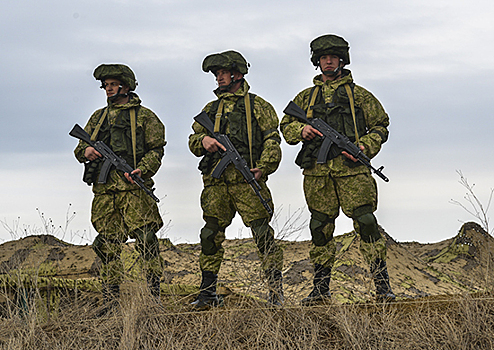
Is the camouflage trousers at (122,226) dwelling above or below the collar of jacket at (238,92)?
below

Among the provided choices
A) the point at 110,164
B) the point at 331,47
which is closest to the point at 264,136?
the point at 331,47

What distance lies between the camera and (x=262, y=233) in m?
6.00

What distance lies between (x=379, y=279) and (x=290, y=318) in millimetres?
1172

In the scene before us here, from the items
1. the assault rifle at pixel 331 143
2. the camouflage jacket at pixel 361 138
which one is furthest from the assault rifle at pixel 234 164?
the assault rifle at pixel 331 143

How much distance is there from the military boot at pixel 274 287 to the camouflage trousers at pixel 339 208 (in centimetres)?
46

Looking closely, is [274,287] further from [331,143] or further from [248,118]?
[248,118]

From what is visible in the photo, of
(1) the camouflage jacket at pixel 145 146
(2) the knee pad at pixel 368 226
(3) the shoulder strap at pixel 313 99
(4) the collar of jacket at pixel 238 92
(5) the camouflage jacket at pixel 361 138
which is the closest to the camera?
(2) the knee pad at pixel 368 226

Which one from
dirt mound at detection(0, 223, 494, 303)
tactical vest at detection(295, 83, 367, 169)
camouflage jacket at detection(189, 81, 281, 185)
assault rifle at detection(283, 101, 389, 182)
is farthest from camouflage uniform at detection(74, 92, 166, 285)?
assault rifle at detection(283, 101, 389, 182)

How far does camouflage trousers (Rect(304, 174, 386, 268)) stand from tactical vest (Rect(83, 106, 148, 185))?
202 cm

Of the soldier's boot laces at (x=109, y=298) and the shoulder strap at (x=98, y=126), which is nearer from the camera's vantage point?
the soldier's boot laces at (x=109, y=298)

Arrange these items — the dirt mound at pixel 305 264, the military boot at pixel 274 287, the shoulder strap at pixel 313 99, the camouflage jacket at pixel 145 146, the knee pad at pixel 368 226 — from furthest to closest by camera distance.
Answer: the dirt mound at pixel 305 264 < the camouflage jacket at pixel 145 146 < the shoulder strap at pixel 313 99 < the knee pad at pixel 368 226 < the military boot at pixel 274 287

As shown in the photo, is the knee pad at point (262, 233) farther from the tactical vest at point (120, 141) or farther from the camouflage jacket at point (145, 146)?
the tactical vest at point (120, 141)

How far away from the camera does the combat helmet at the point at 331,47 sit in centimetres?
611

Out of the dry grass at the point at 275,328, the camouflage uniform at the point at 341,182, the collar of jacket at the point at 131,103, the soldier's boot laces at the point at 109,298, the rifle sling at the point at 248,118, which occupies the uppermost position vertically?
the collar of jacket at the point at 131,103
